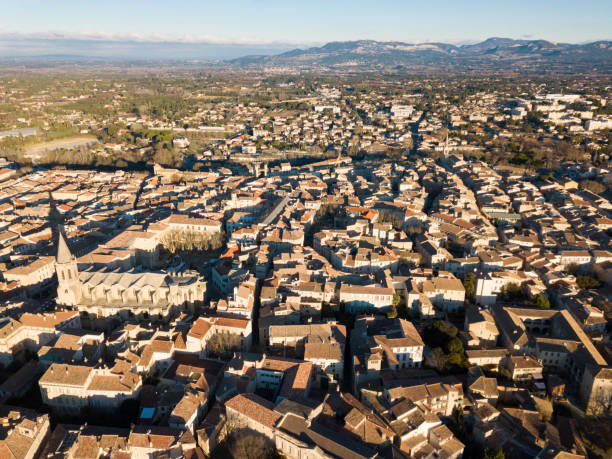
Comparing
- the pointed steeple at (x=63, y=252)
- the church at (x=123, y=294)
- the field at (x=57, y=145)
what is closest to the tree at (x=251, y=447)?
the church at (x=123, y=294)

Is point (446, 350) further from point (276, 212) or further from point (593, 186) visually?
point (593, 186)

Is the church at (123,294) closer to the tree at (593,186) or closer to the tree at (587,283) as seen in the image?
the tree at (587,283)

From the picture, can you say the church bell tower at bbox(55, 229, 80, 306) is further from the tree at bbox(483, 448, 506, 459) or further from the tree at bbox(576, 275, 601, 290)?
the tree at bbox(576, 275, 601, 290)

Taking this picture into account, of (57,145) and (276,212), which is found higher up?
(276,212)

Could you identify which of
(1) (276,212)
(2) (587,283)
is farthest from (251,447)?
(1) (276,212)

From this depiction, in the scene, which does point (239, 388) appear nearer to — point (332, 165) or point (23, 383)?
point (23, 383)

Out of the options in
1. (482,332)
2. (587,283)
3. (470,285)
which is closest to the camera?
(482,332)

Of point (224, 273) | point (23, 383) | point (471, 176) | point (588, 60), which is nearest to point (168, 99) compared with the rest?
point (471, 176)

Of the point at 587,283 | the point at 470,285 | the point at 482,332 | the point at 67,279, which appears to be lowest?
the point at 587,283
